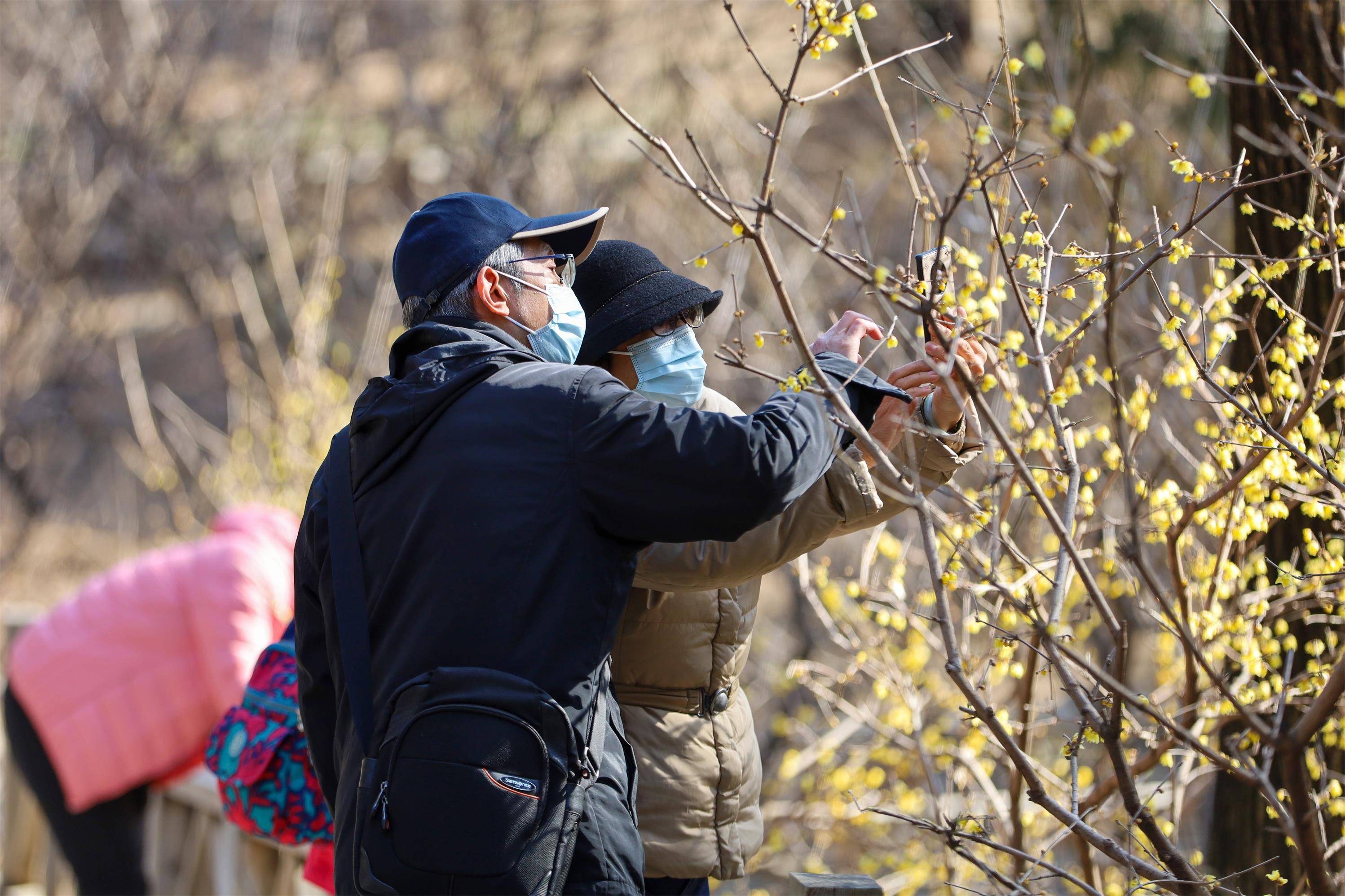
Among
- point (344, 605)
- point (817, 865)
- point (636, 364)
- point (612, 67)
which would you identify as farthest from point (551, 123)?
point (344, 605)

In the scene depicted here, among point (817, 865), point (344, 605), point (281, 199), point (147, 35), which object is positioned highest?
point (147, 35)

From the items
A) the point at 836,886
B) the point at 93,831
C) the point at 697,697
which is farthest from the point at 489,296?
the point at 93,831

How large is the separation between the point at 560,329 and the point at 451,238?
23 cm

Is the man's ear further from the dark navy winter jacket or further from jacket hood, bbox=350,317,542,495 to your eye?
the dark navy winter jacket

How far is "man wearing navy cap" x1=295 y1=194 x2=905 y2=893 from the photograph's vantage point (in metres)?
1.52

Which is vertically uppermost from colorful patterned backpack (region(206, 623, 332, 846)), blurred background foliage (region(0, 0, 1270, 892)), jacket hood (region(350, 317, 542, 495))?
blurred background foliage (region(0, 0, 1270, 892))

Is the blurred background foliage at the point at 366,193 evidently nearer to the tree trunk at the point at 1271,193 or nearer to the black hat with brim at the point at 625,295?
the tree trunk at the point at 1271,193

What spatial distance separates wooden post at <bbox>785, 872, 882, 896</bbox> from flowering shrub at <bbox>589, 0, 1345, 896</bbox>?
174 mm

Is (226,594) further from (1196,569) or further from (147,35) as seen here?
(147,35)

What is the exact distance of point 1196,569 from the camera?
241 centimetres

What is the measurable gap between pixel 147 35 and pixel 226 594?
757cm

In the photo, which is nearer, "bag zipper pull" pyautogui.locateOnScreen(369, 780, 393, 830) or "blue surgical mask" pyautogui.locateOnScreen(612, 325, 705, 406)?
"bag zipper pull" pyautogui.locateOnScreen(369, 780, 393, 830)

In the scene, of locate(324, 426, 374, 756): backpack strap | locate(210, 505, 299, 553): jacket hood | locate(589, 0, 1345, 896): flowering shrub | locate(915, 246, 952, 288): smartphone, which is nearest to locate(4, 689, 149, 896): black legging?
locate(210, 505, 299, 553): jacket hood

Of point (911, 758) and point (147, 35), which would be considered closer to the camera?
point (911, 758)
